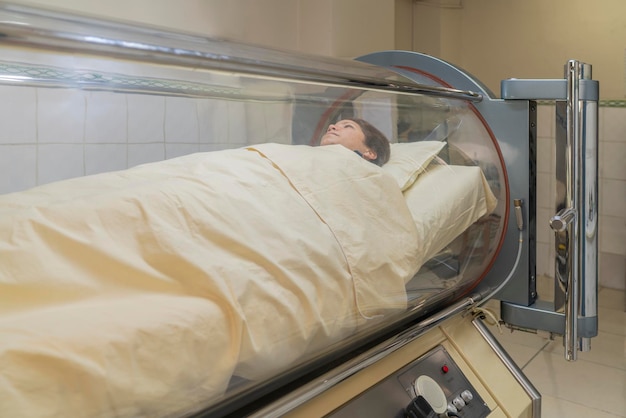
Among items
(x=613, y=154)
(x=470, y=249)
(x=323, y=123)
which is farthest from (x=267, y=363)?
(x=613, y=154)

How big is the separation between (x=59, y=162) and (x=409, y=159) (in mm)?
785

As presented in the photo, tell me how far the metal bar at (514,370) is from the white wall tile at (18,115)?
116 cm

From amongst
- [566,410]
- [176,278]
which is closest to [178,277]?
[176,278]

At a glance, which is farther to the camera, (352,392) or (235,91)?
(352,392)

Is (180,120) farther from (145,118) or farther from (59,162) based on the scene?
(59,162)

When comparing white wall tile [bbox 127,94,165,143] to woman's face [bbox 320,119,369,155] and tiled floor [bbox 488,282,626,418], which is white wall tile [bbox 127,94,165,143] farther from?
tiled floor [bbox 488,282,626,418]

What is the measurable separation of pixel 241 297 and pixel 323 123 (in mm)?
515

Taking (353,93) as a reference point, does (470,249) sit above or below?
below

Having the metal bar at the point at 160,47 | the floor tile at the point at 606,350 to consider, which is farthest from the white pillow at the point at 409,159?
the floor tile at the point at 606,350

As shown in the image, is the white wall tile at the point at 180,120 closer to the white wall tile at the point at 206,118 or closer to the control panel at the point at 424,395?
the white wall tile at the point at 206,118

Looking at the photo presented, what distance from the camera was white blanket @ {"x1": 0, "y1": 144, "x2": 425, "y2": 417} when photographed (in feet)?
2.14

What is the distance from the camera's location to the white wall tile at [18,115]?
2.54ft

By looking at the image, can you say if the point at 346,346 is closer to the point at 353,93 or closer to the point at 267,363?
the point at 267,363

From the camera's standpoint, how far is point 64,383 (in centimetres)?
63
